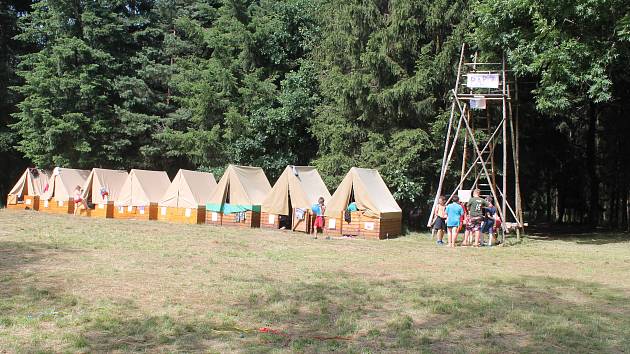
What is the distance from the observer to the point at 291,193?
67.7 ft

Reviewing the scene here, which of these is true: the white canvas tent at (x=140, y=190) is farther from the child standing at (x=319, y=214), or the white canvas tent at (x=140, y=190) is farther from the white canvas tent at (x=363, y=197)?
the white canvas tent at (x=363, y=197)

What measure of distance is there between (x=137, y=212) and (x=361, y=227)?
10179mm

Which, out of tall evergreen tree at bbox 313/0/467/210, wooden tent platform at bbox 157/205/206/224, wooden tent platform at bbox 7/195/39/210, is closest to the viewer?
tall evergreen tree at bbox 313/0/467/210

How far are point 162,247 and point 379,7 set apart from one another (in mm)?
14077

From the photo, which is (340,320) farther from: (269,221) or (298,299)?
(269,221)

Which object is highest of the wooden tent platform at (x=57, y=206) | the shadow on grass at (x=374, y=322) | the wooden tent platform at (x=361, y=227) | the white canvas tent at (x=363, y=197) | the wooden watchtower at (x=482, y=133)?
the wooden watchtower at (x=482, y=133)

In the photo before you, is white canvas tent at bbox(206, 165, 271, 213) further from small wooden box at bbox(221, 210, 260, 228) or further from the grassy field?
the grassy field

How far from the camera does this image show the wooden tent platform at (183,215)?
22.1m

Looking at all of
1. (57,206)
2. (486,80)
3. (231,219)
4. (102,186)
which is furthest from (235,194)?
(57,206)

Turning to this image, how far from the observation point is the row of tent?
18984 mm

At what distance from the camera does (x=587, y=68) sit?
1736cm

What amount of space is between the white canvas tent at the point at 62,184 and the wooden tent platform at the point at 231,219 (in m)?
8.44

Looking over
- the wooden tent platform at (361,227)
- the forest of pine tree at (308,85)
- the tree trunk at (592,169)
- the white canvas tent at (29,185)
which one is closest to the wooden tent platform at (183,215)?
the forest of pine tree at (308,85)

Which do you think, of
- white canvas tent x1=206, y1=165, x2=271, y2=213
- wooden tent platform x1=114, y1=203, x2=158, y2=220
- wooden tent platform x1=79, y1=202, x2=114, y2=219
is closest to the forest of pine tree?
white canvas tent x1=206, y1=165, x2=271, y2=213
